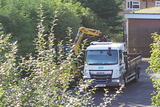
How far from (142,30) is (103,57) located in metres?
18.7

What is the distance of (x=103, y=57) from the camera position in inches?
811

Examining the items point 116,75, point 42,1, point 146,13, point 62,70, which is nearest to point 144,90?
point 116,75

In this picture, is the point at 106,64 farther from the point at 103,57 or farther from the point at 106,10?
the point at 106,10

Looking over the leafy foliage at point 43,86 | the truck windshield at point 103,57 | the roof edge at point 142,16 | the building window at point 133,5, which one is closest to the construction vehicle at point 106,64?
the truck windshield at point 103,57

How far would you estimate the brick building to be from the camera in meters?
38.3

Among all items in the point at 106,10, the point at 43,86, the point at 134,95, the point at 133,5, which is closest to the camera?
the point at 43,86

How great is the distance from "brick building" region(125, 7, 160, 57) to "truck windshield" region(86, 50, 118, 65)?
17874 millimetres

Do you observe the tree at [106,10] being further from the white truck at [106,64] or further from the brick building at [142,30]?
the white truck at [106,64]

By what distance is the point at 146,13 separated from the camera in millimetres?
38750

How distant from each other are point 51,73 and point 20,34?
14432 millimetres

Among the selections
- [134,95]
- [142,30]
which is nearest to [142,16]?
[142,30]

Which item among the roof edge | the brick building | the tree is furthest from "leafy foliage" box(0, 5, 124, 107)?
the tree

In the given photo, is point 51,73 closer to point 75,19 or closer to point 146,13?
point 75,19

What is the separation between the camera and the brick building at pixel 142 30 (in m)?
38.3
